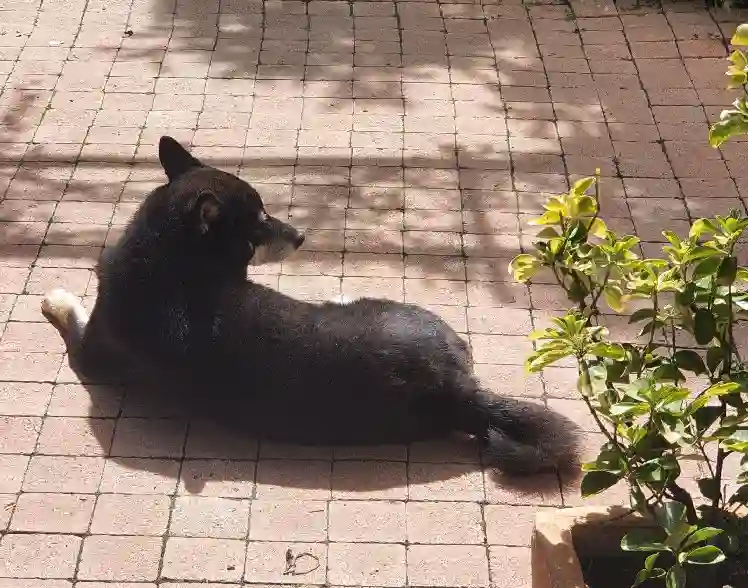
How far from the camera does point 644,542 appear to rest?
2623 millimetres

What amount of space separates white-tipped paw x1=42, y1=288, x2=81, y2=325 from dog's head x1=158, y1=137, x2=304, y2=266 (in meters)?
0.75

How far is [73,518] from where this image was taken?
4012 mm

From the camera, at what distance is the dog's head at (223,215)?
434cm

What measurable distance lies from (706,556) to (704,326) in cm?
60

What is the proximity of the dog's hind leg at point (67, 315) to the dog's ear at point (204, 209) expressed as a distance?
2.53ft

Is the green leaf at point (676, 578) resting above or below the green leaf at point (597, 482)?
above

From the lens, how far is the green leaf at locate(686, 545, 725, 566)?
2.46 meters

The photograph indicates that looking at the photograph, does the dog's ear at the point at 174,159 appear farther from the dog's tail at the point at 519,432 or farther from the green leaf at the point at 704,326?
the green leaf at the point at 704,326

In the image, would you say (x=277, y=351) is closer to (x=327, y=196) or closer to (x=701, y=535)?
(x=327, y=196)

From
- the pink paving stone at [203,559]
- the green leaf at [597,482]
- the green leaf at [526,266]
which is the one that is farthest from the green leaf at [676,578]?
the pink paving stone at [203,559]

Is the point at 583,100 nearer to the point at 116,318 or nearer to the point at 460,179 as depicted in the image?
the point at 460,179

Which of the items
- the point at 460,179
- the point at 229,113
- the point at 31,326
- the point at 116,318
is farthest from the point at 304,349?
the point at 229,113

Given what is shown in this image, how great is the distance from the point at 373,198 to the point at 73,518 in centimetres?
259

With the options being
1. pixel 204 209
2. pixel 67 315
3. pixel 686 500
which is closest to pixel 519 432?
pixel 686 500
